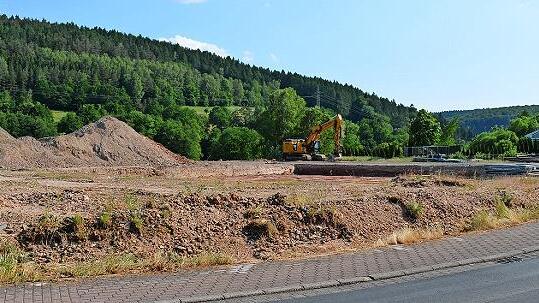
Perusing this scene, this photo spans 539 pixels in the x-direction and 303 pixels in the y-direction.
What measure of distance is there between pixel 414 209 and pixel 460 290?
6267mm

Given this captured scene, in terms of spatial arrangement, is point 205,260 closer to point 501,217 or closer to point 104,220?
point 104,220

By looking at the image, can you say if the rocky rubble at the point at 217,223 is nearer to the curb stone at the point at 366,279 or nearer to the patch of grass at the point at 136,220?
the patch of grass at the point at 136,220

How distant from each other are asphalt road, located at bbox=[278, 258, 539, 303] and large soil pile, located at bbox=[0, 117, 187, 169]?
3191cm

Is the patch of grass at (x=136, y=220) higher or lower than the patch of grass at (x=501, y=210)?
higher

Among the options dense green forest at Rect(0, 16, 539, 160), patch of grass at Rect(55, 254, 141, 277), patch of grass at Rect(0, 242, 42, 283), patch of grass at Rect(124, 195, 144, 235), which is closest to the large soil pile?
patch of grass at Rect(124, 195, 144, 235)

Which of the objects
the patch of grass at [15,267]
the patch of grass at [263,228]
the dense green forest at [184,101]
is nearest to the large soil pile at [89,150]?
the patch of grass at [15,267]

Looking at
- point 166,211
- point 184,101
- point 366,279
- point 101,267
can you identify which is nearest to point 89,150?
point 166,211

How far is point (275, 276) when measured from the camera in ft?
32.8

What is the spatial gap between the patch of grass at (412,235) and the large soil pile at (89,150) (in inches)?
1148

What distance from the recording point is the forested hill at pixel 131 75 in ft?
388

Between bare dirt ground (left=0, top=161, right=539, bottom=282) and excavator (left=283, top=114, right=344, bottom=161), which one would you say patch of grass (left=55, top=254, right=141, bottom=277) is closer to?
bare dirt ground (left=0, top=161, right=539, bottom=282)

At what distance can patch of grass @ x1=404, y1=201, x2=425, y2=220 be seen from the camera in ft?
50.0

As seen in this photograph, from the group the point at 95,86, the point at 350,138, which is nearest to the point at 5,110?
the point at 95,86

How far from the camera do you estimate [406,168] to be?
129 ft
